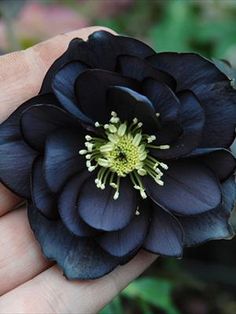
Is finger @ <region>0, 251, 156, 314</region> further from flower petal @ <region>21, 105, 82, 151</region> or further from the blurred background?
the blurred background

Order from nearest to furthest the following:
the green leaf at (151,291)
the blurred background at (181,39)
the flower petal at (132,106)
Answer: the flower petal at (132,106) → the green leaf at (151,291) → the blurred background at (181,39)

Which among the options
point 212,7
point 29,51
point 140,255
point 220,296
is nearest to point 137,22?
point 212,7

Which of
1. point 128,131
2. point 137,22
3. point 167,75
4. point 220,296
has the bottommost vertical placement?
point 220,296

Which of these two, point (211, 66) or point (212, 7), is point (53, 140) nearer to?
point (211, 66)

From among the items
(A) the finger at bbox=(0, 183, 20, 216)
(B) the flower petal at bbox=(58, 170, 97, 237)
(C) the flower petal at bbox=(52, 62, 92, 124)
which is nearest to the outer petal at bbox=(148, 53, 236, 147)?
(C) the flower petal at bbox=(52, 62, 92, 124)

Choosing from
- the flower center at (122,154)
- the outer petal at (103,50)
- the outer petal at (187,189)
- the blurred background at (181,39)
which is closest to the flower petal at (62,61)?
the outer petal at (103,50)

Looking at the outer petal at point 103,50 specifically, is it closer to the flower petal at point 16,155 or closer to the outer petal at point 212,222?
the flower petal at point 16,155
